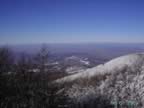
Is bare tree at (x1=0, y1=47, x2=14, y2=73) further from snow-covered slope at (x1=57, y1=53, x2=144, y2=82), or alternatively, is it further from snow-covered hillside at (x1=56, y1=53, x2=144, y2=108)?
snow-covered slope at (x1=57, y1=53, x2=144, y2=82)

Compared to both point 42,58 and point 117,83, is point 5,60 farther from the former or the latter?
point 117,83

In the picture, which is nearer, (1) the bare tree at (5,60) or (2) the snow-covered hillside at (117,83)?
(1) the bare tree at (5,60)

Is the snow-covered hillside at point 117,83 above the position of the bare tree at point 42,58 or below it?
below

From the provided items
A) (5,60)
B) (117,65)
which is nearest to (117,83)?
(117,65)

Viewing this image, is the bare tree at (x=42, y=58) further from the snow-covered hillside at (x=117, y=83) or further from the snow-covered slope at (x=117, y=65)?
the snow-covered slope at (x=117, y=65)

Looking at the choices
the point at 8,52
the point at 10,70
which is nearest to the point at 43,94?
the point at 10,70

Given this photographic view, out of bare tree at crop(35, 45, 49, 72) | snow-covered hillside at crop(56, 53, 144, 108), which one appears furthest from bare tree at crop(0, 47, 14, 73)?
snow-covered hillside at crop(56, 53, 144, 108)

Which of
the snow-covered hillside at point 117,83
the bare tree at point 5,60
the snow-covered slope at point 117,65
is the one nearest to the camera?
the bare tree at point 5,60

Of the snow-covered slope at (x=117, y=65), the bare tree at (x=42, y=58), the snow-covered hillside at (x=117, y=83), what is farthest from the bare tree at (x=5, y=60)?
the snow-covered slope at (x=117, y=65)
